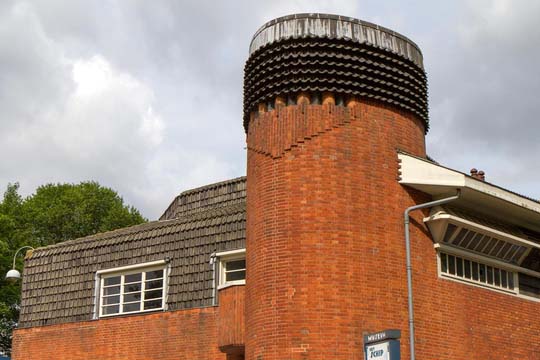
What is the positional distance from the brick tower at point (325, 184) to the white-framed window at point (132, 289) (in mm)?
6084

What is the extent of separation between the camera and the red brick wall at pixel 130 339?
22.5 meters

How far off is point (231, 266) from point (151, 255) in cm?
292

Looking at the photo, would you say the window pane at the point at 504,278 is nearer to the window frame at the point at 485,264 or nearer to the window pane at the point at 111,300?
the window frame at the point at 485,264

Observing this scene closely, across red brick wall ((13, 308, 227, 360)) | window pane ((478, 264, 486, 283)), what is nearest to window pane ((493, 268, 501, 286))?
window pane ((478, 264, 486, 283))

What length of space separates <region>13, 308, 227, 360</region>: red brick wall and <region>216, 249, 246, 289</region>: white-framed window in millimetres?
1016

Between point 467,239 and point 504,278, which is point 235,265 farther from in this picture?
point 504,278

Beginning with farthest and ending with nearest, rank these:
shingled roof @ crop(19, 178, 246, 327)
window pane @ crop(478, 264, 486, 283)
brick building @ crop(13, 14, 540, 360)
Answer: shingled roof @ crop(19, 178, 246, 327), window pane @ crop(478, 264, 486, 283), brick building @ crop(13, 14, 540, 360)

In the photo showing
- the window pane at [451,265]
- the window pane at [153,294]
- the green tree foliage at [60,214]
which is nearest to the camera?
the window pane at [451,265]

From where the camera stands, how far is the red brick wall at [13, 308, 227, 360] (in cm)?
2247

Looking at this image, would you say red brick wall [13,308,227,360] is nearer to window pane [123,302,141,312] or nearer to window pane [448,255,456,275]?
window pane [123,302,141,312]

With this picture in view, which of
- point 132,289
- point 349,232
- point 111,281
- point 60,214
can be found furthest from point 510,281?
point 60,214

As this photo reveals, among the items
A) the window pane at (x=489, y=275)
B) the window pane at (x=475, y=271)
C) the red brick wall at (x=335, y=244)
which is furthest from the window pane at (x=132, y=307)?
the window pane at (x=489, y=275)

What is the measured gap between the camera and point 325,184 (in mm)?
17844

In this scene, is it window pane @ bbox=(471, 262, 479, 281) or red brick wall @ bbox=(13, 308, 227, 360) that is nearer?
window pane @ bbox=(471, 262, 479, 281)
